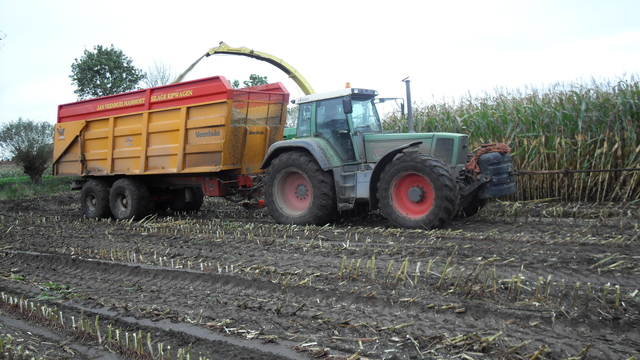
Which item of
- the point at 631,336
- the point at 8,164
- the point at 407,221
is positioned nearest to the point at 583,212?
the point at 407,221

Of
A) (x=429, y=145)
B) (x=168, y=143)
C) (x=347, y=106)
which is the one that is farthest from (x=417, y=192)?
(x=168, y=143)

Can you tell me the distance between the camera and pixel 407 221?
272 inches

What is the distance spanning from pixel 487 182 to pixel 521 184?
2707mm

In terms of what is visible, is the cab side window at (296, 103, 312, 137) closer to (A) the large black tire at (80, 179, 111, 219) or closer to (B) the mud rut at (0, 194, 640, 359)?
(B) the mud rut at (0, 194, 640, 359)

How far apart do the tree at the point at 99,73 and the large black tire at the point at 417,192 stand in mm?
17442

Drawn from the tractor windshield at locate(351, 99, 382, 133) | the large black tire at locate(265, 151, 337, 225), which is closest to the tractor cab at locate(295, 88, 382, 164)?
the tractor windshield at locate(351, 99, 382, 133)

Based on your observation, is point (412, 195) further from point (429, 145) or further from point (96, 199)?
point (96, 199)

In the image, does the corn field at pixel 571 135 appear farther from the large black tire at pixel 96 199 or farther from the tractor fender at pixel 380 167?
the large black tire at pixel 96 199

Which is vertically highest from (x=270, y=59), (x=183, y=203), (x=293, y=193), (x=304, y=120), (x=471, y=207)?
(x=270, y=59)

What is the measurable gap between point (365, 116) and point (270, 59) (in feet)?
21.9

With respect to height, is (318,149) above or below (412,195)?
above

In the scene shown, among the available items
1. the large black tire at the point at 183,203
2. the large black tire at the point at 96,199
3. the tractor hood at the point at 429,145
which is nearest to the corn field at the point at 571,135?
the tractor hood at the point at 429,145

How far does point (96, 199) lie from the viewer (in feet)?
34.0

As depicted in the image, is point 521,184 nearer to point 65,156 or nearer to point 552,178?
point 552,178
